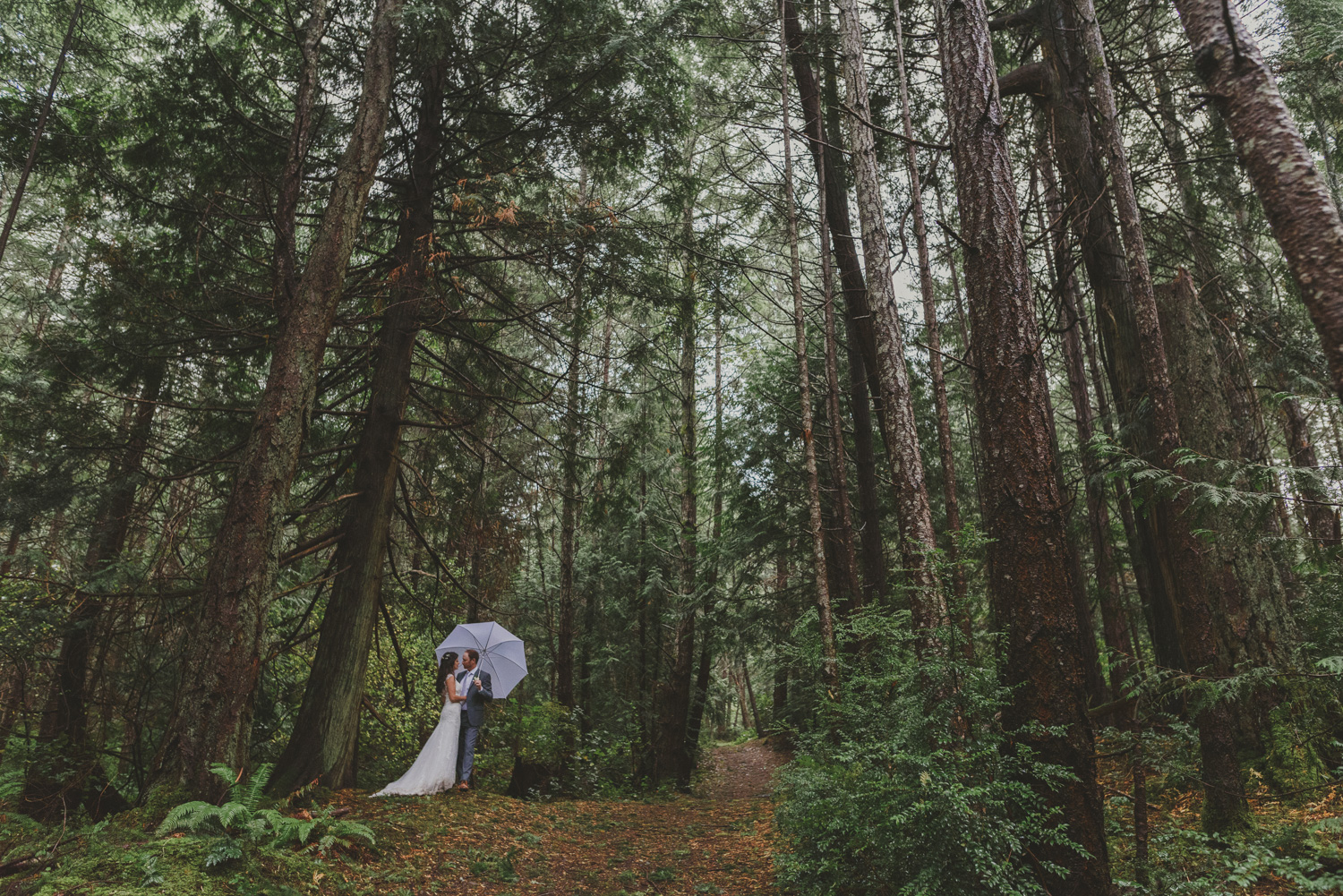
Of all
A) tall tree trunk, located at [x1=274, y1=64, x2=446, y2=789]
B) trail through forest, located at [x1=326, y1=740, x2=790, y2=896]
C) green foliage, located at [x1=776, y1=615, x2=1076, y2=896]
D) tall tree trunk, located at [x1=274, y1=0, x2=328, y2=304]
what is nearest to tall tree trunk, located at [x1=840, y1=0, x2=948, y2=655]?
green foliage, located at [x1=776, y1=615, x2=1076, y2=896]

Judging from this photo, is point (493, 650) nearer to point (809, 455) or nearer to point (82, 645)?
point (82, 645)

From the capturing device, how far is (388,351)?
26.2 feet

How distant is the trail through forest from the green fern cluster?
0.24m

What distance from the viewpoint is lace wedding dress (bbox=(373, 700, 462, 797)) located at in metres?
8.20

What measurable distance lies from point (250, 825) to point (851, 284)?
35.4 feet

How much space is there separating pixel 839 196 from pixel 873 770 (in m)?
10.1

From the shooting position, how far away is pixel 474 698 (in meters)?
9.00

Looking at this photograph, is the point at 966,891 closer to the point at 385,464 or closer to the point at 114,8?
the point at 385,464

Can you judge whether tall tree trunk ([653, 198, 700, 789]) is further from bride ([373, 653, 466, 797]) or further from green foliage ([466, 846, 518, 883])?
green foliage ([466, 846, 518, 883])

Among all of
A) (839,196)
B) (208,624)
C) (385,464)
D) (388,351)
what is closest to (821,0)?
(839,196)

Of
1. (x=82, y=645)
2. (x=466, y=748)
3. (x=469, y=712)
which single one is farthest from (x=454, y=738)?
(x=82, y=645)

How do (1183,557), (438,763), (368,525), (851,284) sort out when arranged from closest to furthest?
1. (1183,557)
2. (368,525)
3. (438,763)
4. (851,284)

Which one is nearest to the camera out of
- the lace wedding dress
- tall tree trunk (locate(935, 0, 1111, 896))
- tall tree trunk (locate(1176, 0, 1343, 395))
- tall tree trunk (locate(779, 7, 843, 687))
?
tall tree trunk (locate(1176, 0, 1343, 395))

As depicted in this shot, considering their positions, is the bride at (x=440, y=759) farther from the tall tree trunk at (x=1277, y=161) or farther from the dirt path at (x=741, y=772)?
the tall tree trunk at (x=1277, y=161)
